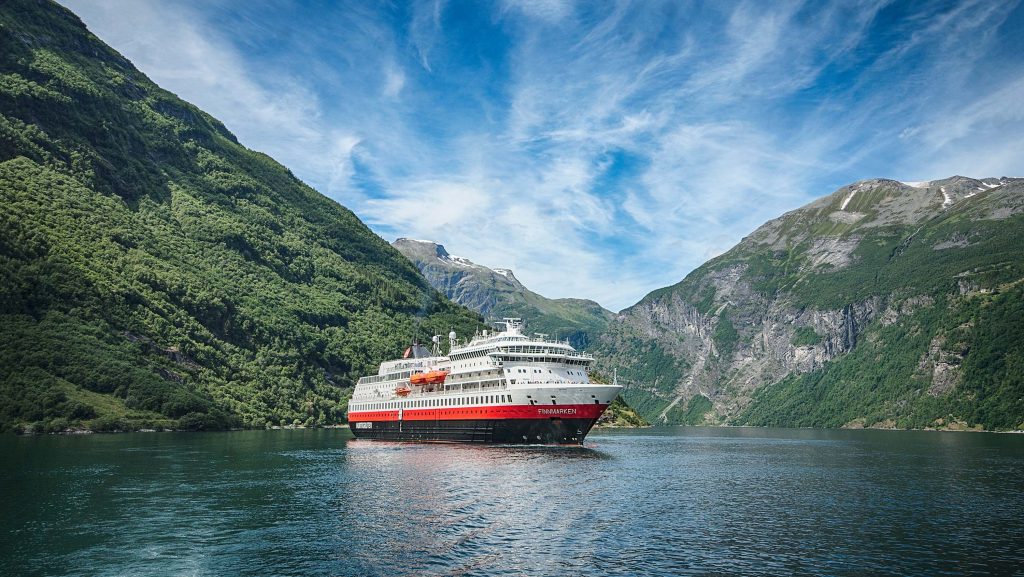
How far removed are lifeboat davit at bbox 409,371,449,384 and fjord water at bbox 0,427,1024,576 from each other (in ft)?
128

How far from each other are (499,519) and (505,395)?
190 ft

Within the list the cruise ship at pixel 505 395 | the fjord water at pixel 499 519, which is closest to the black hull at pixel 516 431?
the cruise ship at pixel 505 395

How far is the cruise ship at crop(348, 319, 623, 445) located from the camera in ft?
350

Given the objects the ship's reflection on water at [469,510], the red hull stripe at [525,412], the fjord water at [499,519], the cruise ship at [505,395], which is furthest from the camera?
the cruise ship at [505,395]

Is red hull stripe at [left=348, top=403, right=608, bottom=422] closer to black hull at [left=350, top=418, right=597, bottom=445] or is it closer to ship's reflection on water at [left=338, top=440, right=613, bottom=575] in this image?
black hull at [left=350, top=418, right=597, bottom=445]

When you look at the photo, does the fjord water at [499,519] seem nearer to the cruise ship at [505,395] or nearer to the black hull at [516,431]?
the black hull at [516,431]

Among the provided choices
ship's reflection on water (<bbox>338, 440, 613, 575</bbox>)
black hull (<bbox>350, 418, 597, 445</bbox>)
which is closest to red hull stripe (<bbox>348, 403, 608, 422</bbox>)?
black hull (<bbox>350, 418, 597, 445</bbox>)

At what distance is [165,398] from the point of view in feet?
598

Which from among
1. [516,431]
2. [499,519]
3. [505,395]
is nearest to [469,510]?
[499,519]

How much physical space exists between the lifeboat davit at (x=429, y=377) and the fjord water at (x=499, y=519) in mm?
38987

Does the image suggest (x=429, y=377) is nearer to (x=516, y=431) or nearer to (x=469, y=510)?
(x=516, y=431)

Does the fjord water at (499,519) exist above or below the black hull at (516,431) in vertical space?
Result: below

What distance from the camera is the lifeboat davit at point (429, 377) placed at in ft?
420

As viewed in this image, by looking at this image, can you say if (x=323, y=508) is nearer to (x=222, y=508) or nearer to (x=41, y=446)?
(x=222, y=508)
